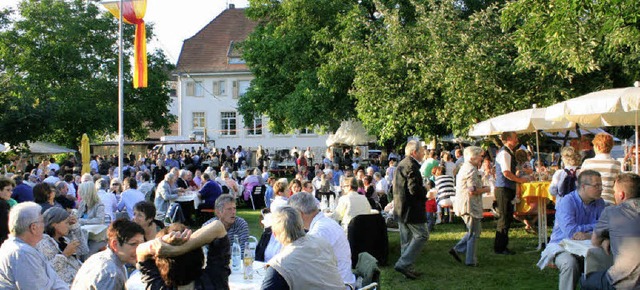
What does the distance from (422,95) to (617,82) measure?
17.7 ft

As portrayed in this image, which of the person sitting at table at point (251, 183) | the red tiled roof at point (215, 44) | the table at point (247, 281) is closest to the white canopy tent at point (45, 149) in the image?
the red tiled roof at point (215, 44)

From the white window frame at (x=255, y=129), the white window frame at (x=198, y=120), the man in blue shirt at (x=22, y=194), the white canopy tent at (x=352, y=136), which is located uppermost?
the white window frame at (x=198, y=120)

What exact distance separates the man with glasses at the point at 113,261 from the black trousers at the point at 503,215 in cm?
660

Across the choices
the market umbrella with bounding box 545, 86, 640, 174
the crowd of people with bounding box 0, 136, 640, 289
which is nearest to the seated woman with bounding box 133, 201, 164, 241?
the crowd of people with bounding box 0, 136, 640, 289

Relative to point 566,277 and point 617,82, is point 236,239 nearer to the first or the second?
point 566,277

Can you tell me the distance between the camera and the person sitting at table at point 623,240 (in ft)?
15.7

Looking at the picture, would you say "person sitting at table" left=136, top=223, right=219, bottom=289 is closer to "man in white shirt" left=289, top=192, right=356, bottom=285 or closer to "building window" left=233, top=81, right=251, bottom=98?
"man in white shirt" left=289, top=192, right=356, bottom=285

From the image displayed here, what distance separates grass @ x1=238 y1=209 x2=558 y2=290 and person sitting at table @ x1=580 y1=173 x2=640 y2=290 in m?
2.74

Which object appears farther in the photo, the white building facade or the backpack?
the white building facade

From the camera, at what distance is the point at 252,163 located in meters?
34.2

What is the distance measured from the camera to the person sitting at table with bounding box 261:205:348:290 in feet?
12.9

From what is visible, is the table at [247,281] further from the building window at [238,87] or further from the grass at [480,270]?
the building window at [238,87]

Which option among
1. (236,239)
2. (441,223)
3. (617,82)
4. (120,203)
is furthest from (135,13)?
(617,82)

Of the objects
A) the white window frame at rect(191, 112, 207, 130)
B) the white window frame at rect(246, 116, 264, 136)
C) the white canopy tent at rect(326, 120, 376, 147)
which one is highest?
the white window frame at rect(191, 112, 207, 130)
